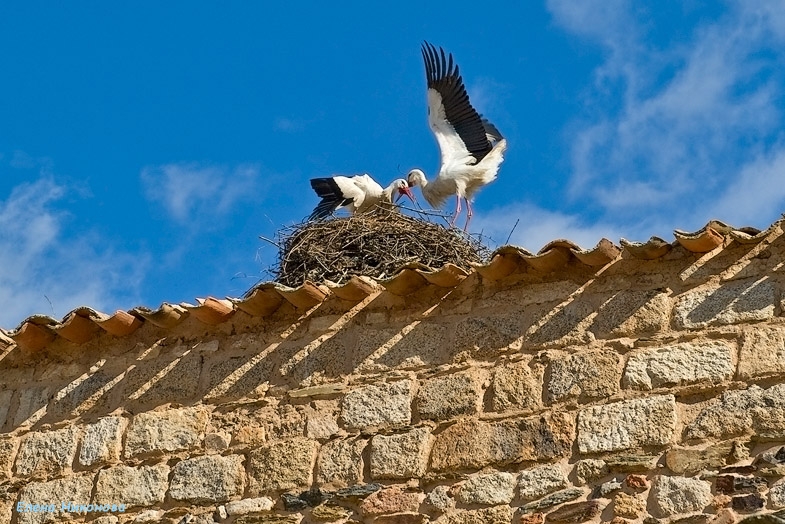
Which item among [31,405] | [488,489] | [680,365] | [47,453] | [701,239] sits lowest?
[488,489]

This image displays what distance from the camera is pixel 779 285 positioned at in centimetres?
462

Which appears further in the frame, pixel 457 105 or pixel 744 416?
pixel 457 105

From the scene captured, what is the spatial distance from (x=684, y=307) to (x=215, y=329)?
86.2 inches

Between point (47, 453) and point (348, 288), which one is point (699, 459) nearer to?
point (348, 288)

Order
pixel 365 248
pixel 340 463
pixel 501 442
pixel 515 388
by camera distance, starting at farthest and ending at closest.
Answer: pixel 365 248 → pixel 340 463 → pixel 515 388 → pixel 501 442

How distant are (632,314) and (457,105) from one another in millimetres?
5513

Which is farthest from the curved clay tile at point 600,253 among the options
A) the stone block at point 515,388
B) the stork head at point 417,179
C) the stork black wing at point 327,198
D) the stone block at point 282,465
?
the stork head at point 417,179

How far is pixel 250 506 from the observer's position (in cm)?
500

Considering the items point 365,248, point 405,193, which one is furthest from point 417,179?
point 365,248

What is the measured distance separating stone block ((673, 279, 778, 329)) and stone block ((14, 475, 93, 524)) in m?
2.72

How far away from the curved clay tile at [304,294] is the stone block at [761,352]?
73.3 inches

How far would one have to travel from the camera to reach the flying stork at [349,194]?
932 cm

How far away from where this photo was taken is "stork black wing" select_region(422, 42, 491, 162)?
32.6ft

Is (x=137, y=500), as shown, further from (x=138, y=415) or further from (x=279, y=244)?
(x=279, y=244)
